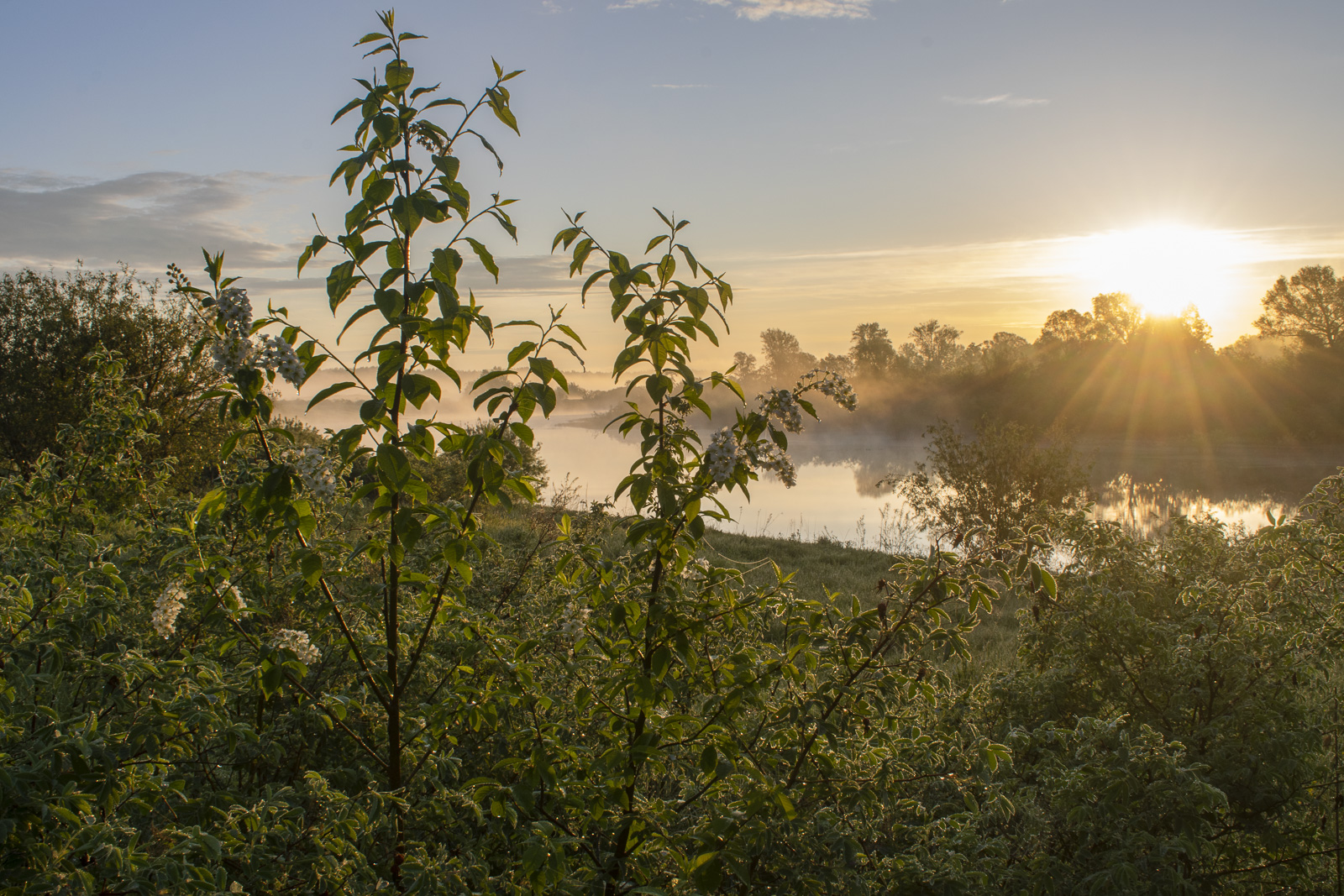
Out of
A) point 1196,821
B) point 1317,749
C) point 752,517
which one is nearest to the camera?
point 1196,821

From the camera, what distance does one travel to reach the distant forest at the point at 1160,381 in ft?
114

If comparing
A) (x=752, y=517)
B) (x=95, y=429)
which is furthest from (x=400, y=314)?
(x=752, y=517)

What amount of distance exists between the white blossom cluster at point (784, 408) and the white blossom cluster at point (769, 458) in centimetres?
8

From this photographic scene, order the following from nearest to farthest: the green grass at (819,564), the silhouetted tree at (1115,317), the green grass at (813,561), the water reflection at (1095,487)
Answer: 1. the green grass at (819,564)
2. the green grass at (813,561)
3. the water reflection at (1095,487)
4. the silhouetted tree at (1115,317)

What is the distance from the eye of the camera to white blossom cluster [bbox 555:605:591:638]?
2082 millimetres

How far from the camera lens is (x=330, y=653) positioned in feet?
10.8

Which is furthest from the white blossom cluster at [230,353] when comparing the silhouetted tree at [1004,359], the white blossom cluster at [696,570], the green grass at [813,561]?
the silhouetted tree at [1004,359]

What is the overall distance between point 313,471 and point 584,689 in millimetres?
1009

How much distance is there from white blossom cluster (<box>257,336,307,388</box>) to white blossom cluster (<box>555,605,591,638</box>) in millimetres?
995

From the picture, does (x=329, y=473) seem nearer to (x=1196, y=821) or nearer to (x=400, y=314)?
(x=400, y=314)

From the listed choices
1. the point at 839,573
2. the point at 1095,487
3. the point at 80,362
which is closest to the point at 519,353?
the point at 839,573

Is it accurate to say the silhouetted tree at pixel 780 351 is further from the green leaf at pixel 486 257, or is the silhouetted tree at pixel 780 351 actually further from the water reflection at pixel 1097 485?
the green leaf at pixel 486 257

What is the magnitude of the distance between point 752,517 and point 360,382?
20065 millimetres

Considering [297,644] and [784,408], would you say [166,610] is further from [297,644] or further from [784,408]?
[784,408]
